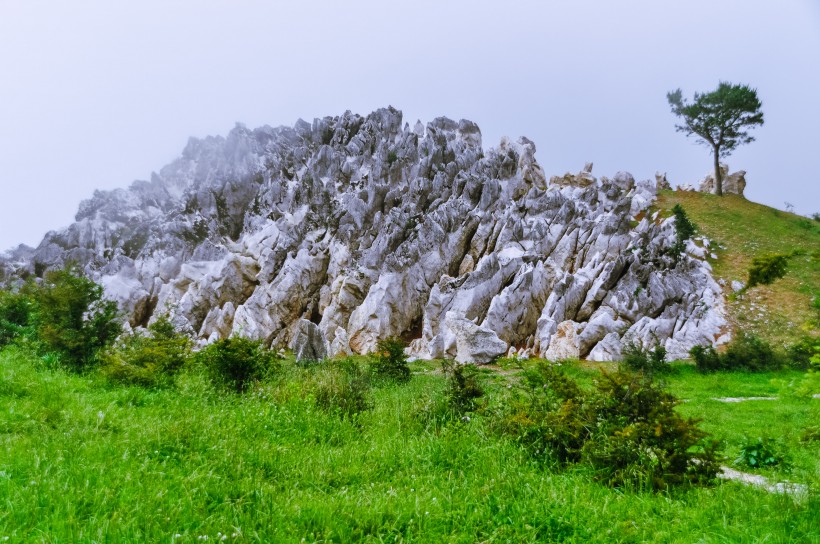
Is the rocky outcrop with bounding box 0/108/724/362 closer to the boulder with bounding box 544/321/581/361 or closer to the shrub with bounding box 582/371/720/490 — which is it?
the boulder with bounding box 544/321/581/361

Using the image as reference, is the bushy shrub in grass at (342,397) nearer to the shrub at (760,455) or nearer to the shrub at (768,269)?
the shrub at (768,269)

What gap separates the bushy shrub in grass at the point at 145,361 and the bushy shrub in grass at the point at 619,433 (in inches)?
379

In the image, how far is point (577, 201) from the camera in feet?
165

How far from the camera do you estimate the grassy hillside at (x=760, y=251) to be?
102ft

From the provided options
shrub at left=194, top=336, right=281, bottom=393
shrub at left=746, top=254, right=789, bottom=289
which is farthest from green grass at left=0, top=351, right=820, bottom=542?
shrub at left=194, top=336, right=281, bottom=393

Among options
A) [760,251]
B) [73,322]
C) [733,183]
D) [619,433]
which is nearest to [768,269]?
[619,433]

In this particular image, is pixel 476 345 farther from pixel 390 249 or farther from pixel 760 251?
pixel 760 251

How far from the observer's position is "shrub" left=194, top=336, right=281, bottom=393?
1334 centimetres

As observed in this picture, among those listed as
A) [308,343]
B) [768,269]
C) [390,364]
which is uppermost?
[768,269]

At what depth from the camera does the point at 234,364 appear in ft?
44.7

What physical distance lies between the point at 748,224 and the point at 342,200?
48.5m

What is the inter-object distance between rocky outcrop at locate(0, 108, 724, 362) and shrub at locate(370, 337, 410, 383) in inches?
209

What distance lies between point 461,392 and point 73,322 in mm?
13441

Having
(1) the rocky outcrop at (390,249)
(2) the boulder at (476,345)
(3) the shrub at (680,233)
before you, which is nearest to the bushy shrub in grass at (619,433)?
(1) the rocky outcrop at (390,249)
